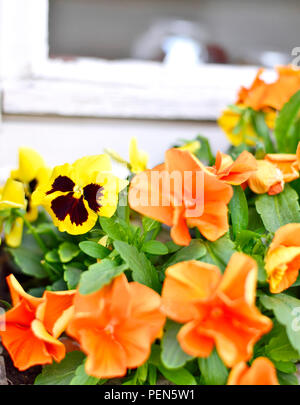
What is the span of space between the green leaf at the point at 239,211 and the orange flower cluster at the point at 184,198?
107 mm

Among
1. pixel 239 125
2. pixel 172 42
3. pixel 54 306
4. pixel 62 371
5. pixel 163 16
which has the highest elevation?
pixel 163 16

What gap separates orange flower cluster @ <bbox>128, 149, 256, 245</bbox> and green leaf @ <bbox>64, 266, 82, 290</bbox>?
18 cm

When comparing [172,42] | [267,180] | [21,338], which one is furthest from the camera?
[172,42]

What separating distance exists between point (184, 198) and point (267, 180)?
203 mm

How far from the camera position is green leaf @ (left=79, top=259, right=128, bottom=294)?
1.74 feet

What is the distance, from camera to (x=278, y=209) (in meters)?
0.72

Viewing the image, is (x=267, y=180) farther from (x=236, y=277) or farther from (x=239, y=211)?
(x=236, y=277)

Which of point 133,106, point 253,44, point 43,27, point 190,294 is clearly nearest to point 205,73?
point 133,106

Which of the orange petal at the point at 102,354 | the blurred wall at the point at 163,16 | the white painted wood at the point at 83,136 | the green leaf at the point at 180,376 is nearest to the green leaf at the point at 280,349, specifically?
the green leaf at the point at 180,376

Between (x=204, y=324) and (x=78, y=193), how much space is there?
283 millimetres

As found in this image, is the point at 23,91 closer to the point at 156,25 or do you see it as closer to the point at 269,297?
the point at 269,297

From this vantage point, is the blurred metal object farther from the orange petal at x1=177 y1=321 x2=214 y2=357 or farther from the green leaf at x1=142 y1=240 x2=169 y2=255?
the orange petal at x1=177 y1=321 x2=214 y2=357

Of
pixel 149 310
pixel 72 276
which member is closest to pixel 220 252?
pixel 149 310
